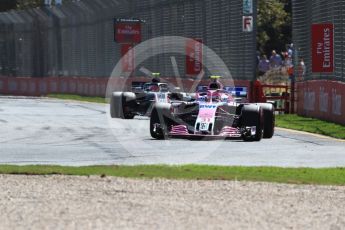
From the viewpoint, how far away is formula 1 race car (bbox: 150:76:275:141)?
19641 mm

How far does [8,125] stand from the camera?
81.6ft

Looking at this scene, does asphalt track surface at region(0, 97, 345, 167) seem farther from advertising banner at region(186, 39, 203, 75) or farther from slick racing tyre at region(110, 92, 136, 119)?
advertising banner at region(186, 39, 203, 75)

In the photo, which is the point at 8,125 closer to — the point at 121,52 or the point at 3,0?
the point at 121,52

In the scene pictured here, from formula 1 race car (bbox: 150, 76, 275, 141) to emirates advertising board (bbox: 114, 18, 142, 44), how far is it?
928 inches

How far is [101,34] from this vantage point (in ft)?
165

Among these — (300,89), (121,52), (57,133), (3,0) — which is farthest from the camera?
(3,0)

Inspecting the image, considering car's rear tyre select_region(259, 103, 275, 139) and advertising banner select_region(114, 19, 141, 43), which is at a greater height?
advertising banner select_region(114, 19, 141, 43)

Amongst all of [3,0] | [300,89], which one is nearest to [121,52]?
[300,89]

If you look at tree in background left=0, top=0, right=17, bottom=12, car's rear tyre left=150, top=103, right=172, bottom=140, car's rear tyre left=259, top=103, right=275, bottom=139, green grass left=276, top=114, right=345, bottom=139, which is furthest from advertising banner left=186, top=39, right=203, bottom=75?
tree in background left=0, top=0, right=17, bottom=12

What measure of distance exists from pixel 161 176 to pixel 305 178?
1.88 meters

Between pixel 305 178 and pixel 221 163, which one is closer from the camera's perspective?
pixel 305 178

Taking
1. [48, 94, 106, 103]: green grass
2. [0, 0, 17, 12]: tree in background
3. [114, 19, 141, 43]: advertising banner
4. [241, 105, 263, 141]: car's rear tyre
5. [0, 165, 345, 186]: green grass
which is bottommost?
[48, 94, 106, 103]: green grass

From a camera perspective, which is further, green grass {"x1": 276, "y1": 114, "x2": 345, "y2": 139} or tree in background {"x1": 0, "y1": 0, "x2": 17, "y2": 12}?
tree in background {"x1": 0, "y1": 0, "x2": 17, "y2": 12}

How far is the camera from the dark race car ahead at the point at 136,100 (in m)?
26.7
